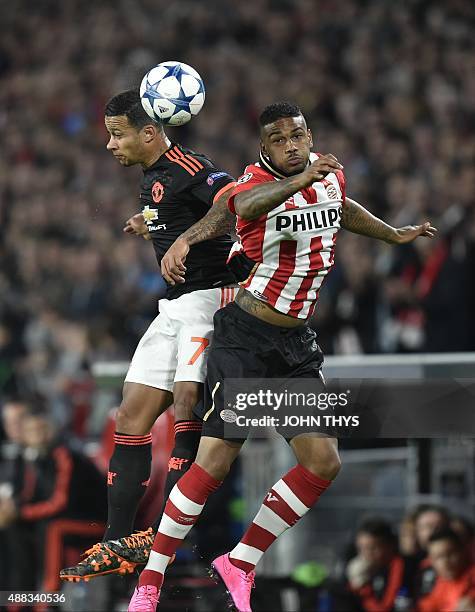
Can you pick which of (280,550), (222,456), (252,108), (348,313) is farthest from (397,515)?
(252,108)

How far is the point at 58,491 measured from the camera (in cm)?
1074

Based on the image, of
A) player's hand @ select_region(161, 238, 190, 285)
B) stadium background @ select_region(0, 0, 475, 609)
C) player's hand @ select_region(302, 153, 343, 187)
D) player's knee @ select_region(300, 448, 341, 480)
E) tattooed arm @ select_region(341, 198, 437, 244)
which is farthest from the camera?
stadium background @ select_region(0, 0, 475, 609)

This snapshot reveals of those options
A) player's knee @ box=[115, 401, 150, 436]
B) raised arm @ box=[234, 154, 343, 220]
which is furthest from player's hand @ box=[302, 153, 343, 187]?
player's knee @ box=[115, 401, 150, 436]

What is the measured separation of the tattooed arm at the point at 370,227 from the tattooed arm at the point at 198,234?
68 cm

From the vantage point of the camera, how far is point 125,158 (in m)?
6.91

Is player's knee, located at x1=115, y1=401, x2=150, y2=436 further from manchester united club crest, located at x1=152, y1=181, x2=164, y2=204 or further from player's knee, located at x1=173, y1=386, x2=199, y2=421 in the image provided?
manchester united club crest, located at x1=152, y1=181, x2=164, y2=204

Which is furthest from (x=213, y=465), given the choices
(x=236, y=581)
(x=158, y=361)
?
→ (x=158, y=361)

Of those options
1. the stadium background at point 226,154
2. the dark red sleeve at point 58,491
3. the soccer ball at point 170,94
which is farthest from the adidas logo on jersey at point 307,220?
the dark red sleeve at point 58,491

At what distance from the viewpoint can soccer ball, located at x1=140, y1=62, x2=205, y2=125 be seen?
6.72 metres

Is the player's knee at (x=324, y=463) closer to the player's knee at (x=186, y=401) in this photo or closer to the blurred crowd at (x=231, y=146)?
the player's knee at (x=186, y=401)

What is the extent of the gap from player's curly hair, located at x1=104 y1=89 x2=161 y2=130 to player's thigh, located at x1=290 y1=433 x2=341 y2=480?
1822 millimetres

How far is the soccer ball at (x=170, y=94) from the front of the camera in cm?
672

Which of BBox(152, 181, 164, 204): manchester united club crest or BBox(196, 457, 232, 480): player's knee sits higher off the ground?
BBox(152, 181, 164, 204): manchester united club crest

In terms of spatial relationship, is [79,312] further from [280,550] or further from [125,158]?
[125,158]
